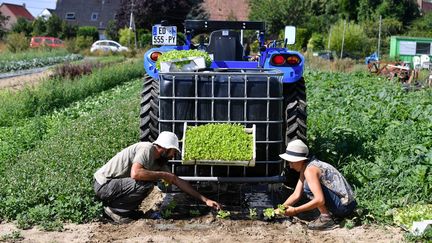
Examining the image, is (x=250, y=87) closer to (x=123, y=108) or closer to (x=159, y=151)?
(x=159, y=151)

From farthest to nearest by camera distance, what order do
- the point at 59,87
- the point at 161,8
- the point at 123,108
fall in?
the point at 161,8 < the point at 59,87 < the point at 123,108

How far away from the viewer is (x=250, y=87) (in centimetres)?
680

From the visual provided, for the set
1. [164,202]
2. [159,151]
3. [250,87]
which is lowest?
[164,202]

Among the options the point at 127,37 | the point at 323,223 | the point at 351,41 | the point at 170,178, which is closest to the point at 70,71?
the point at 170,178

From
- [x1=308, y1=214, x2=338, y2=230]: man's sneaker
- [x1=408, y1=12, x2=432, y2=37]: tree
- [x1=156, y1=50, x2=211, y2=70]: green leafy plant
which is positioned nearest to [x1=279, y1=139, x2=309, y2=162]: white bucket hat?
[x1=308, y1=214, x2=338, y2=230]: man's sneaker

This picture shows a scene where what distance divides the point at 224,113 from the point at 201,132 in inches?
15.5

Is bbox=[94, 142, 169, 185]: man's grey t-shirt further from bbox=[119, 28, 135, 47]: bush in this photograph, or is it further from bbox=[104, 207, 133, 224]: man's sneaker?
bbox=[119, 28, 135, 47]: bush

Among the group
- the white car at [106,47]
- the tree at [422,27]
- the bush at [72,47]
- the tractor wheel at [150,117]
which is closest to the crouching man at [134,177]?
the tractor wheel at [150,117]

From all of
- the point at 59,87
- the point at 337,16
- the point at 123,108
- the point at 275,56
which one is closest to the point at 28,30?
the point at 337,16

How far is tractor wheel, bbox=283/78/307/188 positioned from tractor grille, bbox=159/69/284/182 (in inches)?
22.0

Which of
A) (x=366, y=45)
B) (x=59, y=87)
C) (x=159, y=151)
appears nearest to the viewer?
(x=159, y=151)

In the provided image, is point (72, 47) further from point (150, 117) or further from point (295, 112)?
point (295, 112)

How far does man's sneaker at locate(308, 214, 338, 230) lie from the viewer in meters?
6.37

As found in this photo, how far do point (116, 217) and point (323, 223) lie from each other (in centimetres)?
211
